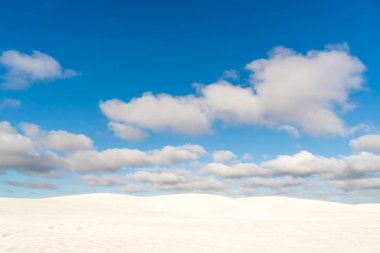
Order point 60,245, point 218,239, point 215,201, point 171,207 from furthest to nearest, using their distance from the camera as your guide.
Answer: point 215,201
point 171,207
point 218,239
point 60,245

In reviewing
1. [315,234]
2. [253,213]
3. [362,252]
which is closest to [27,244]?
[362,252]

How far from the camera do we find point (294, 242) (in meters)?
14.0

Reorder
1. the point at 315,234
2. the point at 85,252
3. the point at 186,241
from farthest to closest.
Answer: the point at 315,234 → the point at 186,241 → the point at 85,252

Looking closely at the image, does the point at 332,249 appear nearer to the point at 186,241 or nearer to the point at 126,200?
the point at 186,241

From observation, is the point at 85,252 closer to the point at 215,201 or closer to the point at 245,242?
the point at 245,242

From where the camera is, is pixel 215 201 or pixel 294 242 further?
pixel 215 201

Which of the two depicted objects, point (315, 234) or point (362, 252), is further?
point (315, 234)

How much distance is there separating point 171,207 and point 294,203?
1770 cm

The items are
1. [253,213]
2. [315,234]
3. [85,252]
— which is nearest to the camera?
[85,252]

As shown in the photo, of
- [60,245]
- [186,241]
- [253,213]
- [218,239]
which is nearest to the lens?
[60,245]

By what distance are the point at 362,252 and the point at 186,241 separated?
19.9 ft

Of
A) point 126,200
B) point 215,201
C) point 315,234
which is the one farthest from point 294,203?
point 315,234

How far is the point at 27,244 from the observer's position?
11.1m

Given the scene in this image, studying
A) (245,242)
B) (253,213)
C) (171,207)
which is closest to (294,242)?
(245,242)
